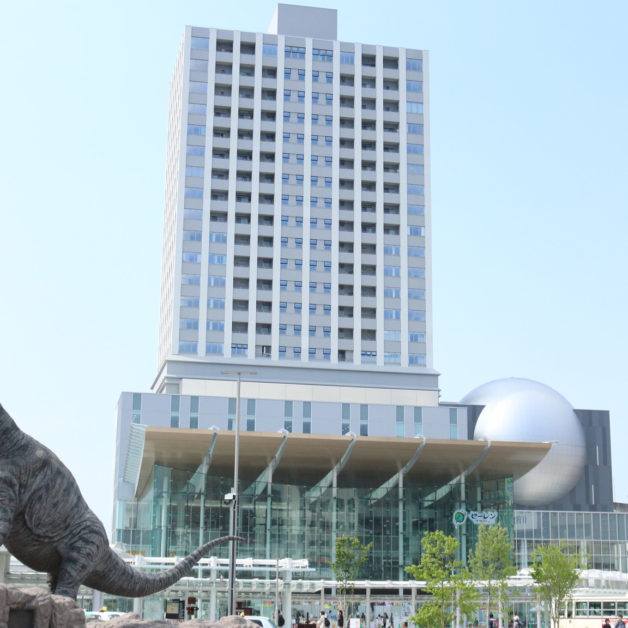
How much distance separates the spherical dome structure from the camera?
307 feet

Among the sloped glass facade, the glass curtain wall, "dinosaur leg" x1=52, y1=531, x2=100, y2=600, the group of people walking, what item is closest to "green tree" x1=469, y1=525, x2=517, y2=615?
the group of people walking

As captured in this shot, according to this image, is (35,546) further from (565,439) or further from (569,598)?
(565,439)

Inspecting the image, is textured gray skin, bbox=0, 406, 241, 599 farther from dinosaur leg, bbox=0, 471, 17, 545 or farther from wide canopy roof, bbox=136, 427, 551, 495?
wide canopy roof, bbox=136, 427, 551, 495

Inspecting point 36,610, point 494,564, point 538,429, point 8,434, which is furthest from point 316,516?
point 36,610

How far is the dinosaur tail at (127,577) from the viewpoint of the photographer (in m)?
12.6

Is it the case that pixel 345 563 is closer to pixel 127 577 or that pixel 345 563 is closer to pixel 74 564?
pixel 127 577

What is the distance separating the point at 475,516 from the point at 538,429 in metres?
25.3

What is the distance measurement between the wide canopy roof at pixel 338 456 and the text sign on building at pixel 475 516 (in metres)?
3.58

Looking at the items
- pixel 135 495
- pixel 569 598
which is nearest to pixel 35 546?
pixel 569 598

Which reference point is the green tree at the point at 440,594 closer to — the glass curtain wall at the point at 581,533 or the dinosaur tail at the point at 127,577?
the dinosaur tail at the point at 127,577

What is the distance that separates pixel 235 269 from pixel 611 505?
41.7 m

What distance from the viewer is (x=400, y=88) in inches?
4107

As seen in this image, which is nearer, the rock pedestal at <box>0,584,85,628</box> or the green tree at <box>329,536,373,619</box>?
the rock pedestal at <box>0,584,85,628</box>

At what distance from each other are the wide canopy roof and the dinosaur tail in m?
50.6
